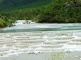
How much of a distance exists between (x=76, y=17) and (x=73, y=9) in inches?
278

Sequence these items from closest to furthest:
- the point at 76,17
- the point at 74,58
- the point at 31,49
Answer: the point at 74,58 < the point at 31,49 < the point at 76,17

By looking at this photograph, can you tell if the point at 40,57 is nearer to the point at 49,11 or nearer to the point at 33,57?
the point at 33,57

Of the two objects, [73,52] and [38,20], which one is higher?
[73,52]

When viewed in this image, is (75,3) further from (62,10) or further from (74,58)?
(74,58)

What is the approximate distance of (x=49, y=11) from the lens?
121 metres

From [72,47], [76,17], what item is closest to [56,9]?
[76,17]

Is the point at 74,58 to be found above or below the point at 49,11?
above

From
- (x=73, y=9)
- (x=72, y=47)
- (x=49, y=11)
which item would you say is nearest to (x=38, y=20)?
(x=49, y=11)

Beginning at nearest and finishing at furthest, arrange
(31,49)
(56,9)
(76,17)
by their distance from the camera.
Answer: (31,49) → (76,17) → (56,9)

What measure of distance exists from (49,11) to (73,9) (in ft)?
32.9

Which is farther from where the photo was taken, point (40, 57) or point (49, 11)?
point (49, 11)

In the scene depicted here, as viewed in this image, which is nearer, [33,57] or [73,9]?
[33,57]

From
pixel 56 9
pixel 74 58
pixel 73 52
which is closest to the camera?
pixel 74 58

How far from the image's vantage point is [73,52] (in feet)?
91.6
